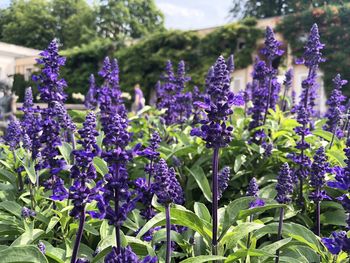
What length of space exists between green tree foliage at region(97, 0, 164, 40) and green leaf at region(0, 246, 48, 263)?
63652mm

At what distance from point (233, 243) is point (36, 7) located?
75851 millimetres

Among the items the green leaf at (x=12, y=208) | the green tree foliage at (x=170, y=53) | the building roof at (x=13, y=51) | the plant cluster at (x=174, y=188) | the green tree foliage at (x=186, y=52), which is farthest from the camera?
the building roof at (x=13, y=51)

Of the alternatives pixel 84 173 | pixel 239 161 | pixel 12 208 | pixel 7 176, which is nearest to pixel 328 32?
pixel 239 161

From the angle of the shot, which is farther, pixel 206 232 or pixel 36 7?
pixel 36 7

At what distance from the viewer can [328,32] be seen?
28.4 meters

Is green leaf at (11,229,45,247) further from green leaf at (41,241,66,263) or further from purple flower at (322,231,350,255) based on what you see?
purple flower at (322,231,350,255)

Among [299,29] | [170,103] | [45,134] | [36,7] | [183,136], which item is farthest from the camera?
[36,7]

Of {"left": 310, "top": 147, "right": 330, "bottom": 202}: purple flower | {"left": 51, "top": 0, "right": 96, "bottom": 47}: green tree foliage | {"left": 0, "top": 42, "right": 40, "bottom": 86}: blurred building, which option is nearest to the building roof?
{"left": 0, "top": 42, "right": 40, "bottom": 86}: blurred building

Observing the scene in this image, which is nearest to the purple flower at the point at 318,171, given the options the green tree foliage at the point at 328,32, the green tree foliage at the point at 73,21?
the green tree foliage at the point at 328,32

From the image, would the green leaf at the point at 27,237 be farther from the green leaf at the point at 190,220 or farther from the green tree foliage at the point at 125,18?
the green tree foliage at the point at 125,18

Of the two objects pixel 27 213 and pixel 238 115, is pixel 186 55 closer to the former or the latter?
pixel 238 115

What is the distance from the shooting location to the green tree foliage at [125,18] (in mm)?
65562

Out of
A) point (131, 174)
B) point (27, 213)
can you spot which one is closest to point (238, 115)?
point (131, 174)

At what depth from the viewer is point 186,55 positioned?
3609cm
